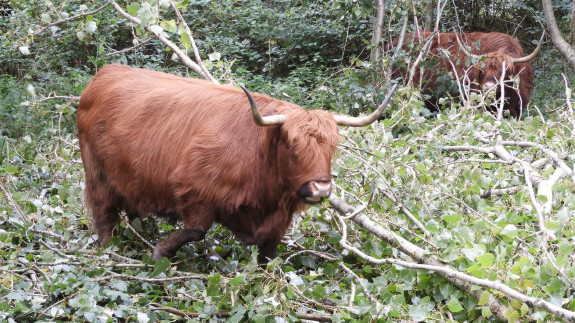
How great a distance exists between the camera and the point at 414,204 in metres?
5.68

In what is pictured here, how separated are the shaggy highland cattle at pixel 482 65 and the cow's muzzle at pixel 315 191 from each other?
17.7 ft

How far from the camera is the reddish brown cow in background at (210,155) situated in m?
4.74

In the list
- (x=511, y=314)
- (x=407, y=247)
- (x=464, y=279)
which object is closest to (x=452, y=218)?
(x=407, y=247)

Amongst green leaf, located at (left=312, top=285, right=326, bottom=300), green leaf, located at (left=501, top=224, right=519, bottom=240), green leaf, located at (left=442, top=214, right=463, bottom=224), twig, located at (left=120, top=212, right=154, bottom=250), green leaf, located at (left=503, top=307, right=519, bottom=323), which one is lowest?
twig, located at (left=120, top=212, right=154, bottom=250)

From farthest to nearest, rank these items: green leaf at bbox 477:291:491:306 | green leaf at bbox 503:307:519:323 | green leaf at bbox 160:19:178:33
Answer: green leaf at bbox 160:19:178:33 < green leaf at bbox 477:291:491:306 < green leaf at bbox 503:307:519:323

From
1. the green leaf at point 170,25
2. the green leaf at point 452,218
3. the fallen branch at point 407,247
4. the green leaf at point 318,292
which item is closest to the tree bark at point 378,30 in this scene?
the green leaf at point 170,25

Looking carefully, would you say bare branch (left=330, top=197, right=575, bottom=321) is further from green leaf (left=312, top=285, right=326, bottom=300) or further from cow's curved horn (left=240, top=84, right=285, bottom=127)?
cow's curved horn (left=240, top=84, right=285, bottom=127)

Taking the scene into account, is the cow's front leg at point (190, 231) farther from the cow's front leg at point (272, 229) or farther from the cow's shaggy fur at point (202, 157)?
the cow's front leg at point (272, 229)

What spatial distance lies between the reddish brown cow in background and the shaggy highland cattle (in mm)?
4999

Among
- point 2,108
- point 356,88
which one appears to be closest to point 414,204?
point 356,88

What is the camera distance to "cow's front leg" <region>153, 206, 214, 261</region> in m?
4.93

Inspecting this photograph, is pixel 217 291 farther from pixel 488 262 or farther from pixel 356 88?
pixel 356 88

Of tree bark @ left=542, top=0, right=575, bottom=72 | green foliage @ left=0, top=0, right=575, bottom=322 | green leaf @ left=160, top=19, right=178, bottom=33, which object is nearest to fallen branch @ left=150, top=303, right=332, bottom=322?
green foliage @ left=0, top=0, right=575, bottom=322

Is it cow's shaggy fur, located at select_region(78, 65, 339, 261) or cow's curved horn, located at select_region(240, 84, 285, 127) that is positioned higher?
cow's curved horn, located at select_region(240, 84, 285, 127)
